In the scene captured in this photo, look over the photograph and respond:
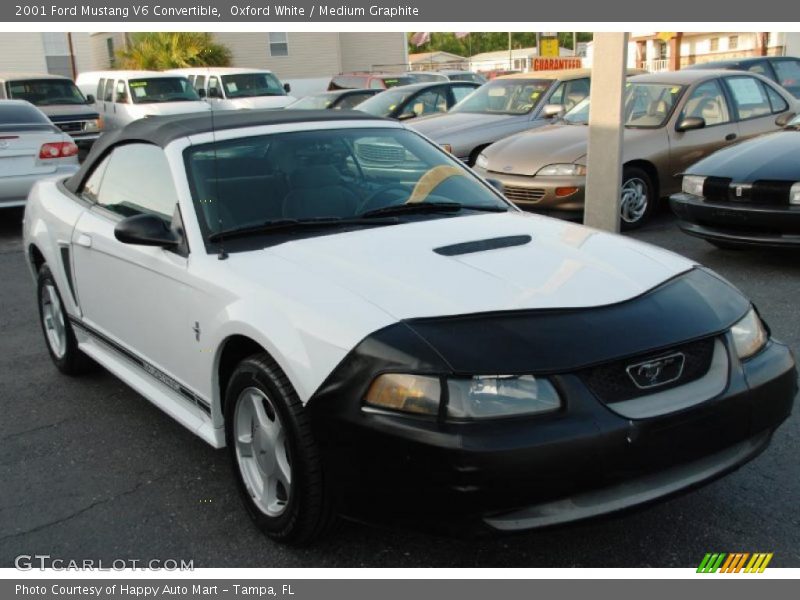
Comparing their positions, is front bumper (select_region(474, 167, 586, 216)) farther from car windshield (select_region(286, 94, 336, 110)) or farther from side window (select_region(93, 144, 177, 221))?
car windshield (select_region(286, 94, 336, 110))

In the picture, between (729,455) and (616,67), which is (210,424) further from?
(616,67)

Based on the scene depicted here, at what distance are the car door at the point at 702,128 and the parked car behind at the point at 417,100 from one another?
462 centimetres

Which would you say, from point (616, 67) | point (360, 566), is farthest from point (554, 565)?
point (616, 67)

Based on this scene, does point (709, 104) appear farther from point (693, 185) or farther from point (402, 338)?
point (402, 338)

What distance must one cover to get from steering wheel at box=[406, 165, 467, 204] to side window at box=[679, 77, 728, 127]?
19.2 feet

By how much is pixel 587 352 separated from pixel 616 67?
539 centimetres

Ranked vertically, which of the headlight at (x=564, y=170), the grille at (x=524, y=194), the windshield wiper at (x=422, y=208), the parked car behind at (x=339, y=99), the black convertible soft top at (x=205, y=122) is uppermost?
the black convertible soft top at (x=205, y=122)

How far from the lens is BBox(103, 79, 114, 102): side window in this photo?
2038 cm

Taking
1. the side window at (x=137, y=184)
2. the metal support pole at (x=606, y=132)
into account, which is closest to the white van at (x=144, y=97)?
the metal support pole at (x=606, y=132)

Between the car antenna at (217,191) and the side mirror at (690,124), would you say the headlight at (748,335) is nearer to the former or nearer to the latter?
the car antenna at (217,191)

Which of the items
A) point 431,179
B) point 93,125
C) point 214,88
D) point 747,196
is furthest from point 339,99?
point 431,179

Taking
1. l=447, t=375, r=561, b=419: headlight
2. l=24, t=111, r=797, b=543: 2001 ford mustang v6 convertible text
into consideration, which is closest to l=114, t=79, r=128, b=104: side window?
l=24, t=111, r=797, b=543: 2001 ford mustang v6 convertible text

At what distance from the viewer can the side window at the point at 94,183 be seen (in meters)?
4.66

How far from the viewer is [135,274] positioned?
3.88m
